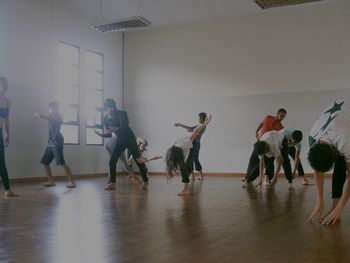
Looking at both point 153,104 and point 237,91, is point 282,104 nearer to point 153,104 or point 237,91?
point 237,91

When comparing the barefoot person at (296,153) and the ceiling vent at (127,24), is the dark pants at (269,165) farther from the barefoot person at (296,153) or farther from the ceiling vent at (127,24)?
the ceiling vent at (127,24)

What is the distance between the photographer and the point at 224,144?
1028cm

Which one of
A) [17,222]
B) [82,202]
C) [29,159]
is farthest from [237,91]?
[17,222]

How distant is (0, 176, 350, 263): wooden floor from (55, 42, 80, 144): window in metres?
5.03

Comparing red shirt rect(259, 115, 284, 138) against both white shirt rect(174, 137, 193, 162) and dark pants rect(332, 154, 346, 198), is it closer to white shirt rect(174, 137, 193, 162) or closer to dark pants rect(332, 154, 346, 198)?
white shirt rect(174, 137, 193, 162)

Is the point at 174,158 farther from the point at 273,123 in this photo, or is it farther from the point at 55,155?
the point at 273,123

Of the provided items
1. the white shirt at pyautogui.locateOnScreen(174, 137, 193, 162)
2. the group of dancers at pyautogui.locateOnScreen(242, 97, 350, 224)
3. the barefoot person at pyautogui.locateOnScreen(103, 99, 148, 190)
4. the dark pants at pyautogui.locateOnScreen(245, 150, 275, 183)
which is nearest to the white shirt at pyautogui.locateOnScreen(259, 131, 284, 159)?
the dark pants at pyautogui.locateOnScreen(245, 150, 275, 183)

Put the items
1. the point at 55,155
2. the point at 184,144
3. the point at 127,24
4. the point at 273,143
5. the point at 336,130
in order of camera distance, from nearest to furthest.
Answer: the point at 336,130
the point at 184,144
the point at 273,143
the point at 55,155
the point at 127,24

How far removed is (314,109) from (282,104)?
2.37ft

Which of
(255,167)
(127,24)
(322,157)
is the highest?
(127,24)

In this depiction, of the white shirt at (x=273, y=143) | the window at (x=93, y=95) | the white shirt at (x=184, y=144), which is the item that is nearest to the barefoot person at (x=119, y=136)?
the white shirt at (x=184, y=144)

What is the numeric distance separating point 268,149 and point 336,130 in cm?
307

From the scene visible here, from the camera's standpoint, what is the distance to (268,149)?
5832 mm

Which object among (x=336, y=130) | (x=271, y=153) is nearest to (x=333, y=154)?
(x=336, y=130)
